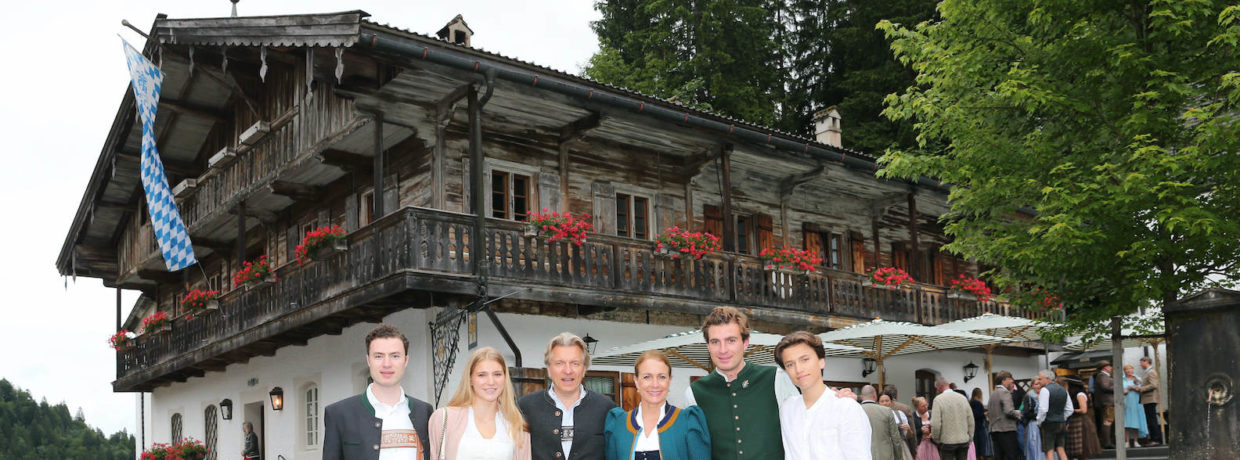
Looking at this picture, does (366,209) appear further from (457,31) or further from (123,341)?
(123,341)

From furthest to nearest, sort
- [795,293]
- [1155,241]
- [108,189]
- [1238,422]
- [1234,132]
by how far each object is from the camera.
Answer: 1. [108,189]
2. [795,293]
3. [1155,241]
4. [1234,132]
5. [1238,422]

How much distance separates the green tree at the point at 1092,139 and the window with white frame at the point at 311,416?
10420 mm

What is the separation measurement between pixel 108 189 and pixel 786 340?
24029 millimetres

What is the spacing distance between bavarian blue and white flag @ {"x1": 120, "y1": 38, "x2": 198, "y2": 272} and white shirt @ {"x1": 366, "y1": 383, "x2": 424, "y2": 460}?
1399cm

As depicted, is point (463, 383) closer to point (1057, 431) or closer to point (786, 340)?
point (786, 340)

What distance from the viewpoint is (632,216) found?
64.5 ft

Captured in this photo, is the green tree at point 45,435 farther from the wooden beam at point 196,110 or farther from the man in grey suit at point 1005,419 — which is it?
the man in grey suit at point 1005,419

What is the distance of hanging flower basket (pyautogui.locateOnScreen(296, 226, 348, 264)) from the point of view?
16297mm

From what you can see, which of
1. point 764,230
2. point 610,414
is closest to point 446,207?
point 764,230

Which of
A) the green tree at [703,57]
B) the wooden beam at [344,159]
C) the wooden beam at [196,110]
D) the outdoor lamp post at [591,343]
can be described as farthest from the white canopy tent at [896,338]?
the green tree at [703,57]

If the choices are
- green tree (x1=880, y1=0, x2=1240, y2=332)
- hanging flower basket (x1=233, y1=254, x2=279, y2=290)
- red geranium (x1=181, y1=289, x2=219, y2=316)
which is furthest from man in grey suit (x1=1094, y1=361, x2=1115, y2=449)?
red geranium (x1=181, y1=289, x2=219, y2=316)

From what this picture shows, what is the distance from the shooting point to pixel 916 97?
1457 centimetres

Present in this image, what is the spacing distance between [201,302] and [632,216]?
8.09m

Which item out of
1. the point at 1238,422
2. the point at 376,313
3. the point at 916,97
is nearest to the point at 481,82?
the point at 376,313
